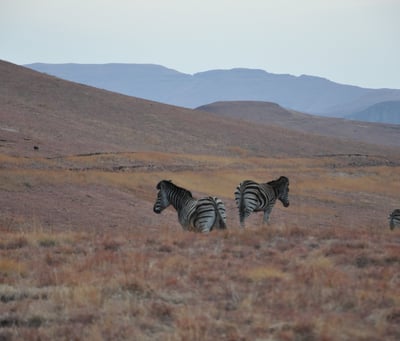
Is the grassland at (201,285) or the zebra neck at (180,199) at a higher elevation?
the zebra neck at (180,199)

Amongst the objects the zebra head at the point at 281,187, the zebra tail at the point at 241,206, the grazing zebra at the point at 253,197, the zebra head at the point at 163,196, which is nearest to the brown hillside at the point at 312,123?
the zebra head at the point at 281,187

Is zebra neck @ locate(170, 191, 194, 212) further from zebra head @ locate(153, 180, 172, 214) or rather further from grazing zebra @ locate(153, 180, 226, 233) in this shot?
zebra head @ locate(153, 180, 172, 214)

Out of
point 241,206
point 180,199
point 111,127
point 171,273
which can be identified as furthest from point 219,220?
point 111,127

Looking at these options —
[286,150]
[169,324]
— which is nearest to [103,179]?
[169,324]

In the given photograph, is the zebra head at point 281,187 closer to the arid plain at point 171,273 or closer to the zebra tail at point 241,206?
the zebra tail at point 241,206

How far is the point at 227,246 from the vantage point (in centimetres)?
1266

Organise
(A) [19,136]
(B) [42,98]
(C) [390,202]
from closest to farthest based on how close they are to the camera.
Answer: (C) [390,202] < (A) [19,136] < (B) [42,98]

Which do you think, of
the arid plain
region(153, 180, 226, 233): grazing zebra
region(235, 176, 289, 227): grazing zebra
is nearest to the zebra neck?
region(153, 180, 226, 233): grazing zebra

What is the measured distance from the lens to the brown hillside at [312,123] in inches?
5512

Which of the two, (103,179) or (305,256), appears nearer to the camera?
(305,256)

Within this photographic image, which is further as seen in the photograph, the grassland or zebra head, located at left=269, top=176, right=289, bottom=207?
zebra head, located at left=269, top=176, right=289, bottom=207

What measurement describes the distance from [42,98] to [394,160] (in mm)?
42941

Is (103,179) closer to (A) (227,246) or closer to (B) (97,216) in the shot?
(B) (97,216)

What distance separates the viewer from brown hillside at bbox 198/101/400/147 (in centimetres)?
14000
